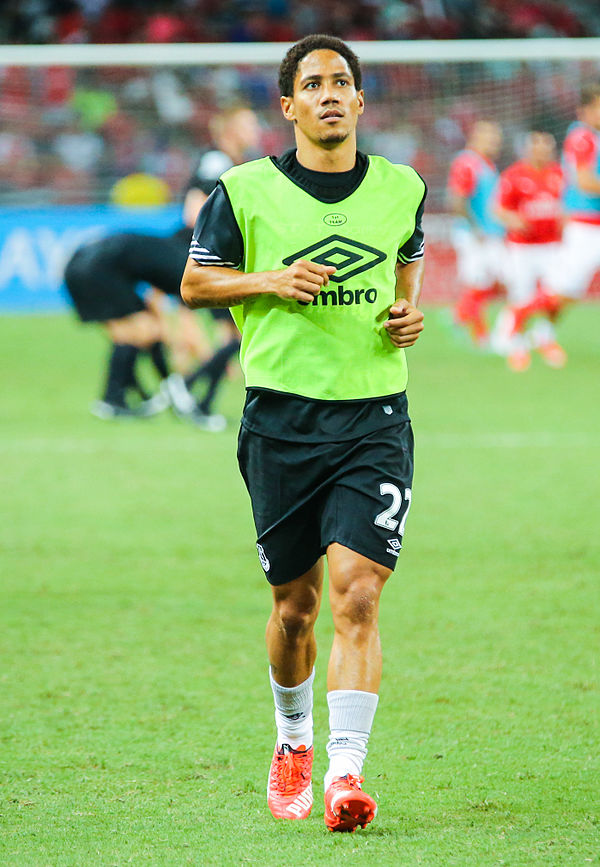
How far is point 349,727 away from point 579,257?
1081 centimetres

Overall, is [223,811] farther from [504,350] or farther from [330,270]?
[504,350]

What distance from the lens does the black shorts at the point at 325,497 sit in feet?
11.0

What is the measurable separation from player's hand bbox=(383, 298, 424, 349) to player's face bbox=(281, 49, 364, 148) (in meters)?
0.47

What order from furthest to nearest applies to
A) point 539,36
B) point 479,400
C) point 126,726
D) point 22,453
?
1. point 539,36
2. point 479,400
3. point 22,453
4. point 126,726

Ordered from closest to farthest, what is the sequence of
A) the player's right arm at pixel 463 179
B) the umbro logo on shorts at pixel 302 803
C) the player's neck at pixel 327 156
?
the umbro logo on shorts at pixel 302 803 → the player's neck at pixel 327 156 → the player's right arm at pixel 463 179

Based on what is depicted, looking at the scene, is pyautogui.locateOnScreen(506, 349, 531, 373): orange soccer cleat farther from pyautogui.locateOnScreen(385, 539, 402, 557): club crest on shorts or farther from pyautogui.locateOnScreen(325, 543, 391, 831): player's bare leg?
pyautogui.locateOnScreen(325, 543, 391, 831): player's bare leg

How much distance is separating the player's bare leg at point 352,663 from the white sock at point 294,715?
0.85ft

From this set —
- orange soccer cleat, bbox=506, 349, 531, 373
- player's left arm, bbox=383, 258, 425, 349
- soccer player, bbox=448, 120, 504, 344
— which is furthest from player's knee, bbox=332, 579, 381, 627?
soccer player, bbox=448, 120, 504, 344

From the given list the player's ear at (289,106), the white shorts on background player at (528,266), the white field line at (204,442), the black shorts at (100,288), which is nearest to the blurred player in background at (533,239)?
the white shorts on background player at (528,266)

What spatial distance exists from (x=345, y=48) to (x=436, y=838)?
2062 mm

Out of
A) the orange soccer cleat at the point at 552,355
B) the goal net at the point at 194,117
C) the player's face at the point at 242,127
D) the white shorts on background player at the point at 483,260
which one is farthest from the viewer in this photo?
the white shorts on background player at the point at 483,260

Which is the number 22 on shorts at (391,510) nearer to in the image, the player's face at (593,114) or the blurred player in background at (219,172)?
the blurred player in background at (219,172)

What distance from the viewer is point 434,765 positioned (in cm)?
368

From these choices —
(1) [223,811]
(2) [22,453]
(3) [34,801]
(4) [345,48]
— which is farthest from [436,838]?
→ (2) [22,453]
